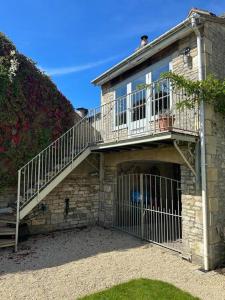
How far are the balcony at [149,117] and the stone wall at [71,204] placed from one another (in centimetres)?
153

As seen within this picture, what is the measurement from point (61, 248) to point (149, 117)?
4561 mm

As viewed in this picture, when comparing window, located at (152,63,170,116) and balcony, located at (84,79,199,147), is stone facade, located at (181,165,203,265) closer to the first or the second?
A: balcony, located at (84,79,199,147)

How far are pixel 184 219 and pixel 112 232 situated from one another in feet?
10.3

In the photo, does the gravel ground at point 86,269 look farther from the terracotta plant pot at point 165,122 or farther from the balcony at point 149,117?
the terracotta plant pot at point 165,122

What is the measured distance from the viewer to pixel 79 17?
7.63 m

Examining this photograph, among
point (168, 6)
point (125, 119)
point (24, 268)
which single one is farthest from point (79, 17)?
point (24, 268)

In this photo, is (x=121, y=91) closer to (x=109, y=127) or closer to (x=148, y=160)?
(x=109, y=127)

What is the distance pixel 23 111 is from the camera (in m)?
8.95

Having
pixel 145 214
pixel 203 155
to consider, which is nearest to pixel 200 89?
pixel 203 155

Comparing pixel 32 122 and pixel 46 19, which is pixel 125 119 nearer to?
pixel 32 122

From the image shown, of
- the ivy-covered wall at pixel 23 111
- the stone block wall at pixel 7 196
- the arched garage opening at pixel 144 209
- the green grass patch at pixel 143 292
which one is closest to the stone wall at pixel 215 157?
the arched garage opening at pixel 144 209

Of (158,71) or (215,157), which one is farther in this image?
(158,71)

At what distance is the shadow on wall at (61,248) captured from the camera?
605 centimetres

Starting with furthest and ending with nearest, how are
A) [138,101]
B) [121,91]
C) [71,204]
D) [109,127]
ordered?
[109,127] → [121,91] → [71,204] → [138,101]
